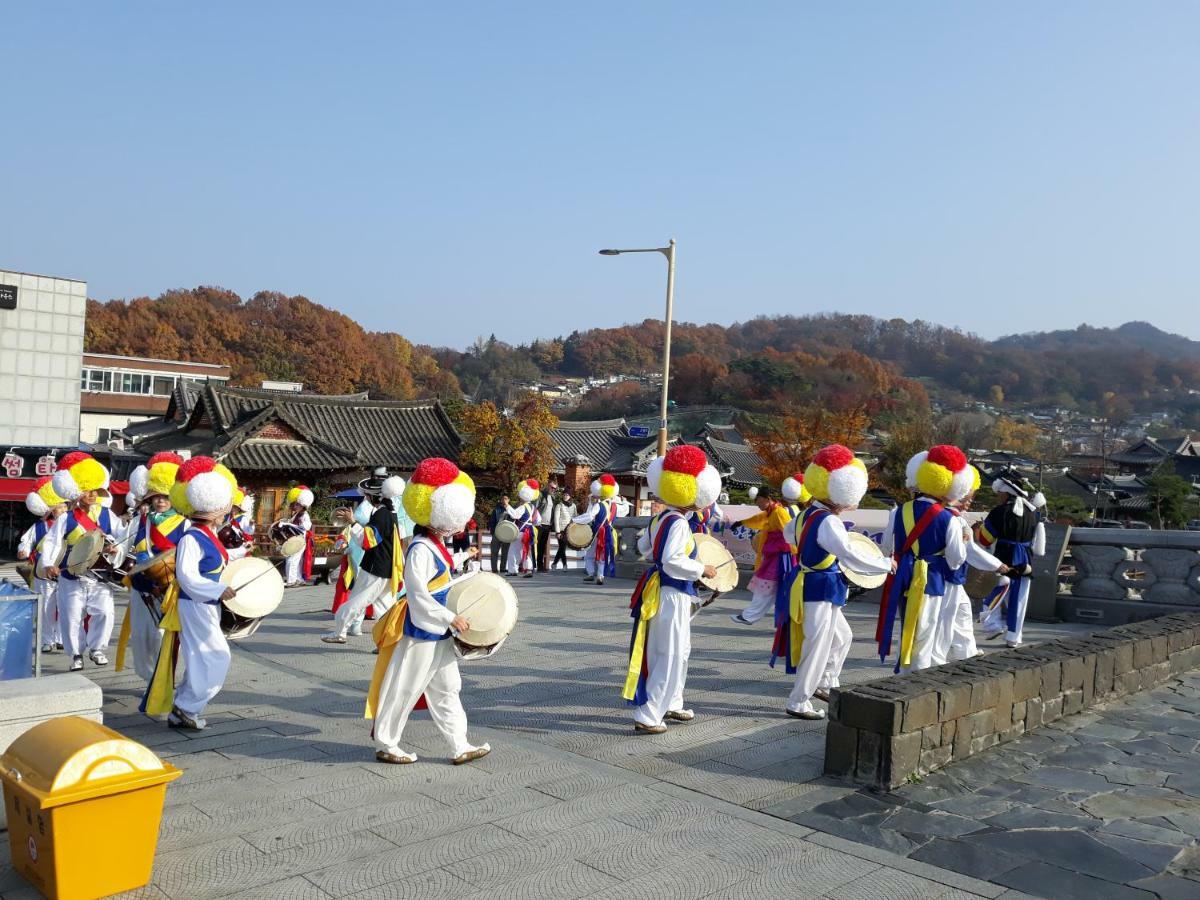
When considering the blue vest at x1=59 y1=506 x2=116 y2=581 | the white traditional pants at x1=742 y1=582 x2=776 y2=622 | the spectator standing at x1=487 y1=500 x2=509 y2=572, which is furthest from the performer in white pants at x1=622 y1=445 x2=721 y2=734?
the spectator standing at x1=487 y1=500 x2=509 y2=572

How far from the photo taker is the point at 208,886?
3.91 metres

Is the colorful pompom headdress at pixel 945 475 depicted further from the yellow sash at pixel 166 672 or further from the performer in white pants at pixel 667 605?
the yellow sash at pixel 166 672

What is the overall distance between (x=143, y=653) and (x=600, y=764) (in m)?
3.68

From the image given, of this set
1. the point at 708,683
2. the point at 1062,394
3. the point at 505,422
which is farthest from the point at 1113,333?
the point at 708,683

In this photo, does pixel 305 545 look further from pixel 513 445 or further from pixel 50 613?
pixel 513 445

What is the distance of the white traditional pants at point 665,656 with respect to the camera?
644 centimetres

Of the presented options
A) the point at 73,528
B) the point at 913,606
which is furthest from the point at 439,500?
the point at 73,528

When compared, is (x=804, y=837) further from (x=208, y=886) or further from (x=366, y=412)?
(x=366, y=412)

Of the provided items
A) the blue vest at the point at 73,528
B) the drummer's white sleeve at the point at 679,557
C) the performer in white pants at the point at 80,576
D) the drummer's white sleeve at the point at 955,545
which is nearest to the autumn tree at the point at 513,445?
the blue vest at the point at 73,528

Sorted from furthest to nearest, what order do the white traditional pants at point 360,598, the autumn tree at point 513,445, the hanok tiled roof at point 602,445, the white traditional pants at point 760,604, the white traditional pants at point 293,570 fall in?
the hanok tiled roof at point 602,445
the autumn tree at point 513,445
the white traditional pants at point 293,570
the white traditional pants at point 760,604
the white traditional pants at point 360,598

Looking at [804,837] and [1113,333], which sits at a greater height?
[1113,333]

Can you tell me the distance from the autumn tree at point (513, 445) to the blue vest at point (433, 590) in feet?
62.1

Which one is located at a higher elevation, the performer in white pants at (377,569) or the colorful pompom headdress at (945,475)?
the colorful pompom headdress at (945,475)

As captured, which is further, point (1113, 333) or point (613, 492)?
point (1113, 333)
